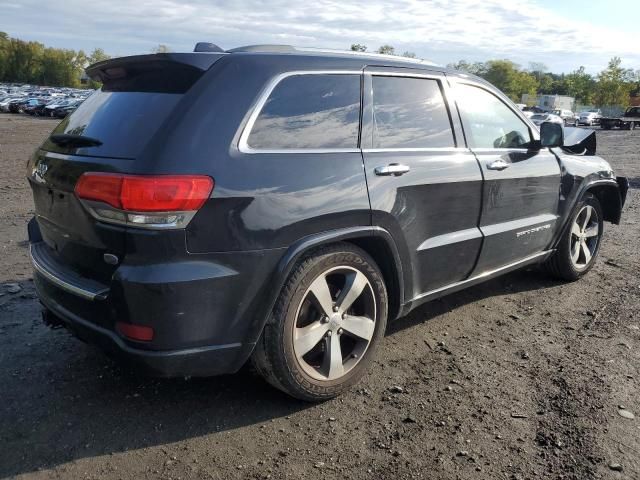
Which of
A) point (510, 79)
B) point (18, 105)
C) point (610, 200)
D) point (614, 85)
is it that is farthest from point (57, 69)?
point (610, 200)

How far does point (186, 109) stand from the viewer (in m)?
2.65

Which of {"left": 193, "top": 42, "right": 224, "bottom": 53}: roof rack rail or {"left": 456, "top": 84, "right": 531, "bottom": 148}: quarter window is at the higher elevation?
{"left": 193, "top": 42, "right": 224, "bottom": 53}: roof rack rail

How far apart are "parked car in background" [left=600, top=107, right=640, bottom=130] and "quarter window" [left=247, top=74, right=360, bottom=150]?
50.2m

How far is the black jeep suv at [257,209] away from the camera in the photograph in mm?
2557

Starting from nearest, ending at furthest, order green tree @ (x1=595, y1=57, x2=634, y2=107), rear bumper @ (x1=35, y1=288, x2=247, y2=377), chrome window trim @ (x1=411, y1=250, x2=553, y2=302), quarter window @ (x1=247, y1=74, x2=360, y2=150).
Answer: rear bumper @ (x1=35, y1=288, x2=247, y2=377), quarter window @ (x1=247, y1=74, x2=360, y2=150), chrome window trim @ (x1=411, y1=250, x2=553, y2=302), green tree @ (x1=595, y1=57, x2=634, y2=107)

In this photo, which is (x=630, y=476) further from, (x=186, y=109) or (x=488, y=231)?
(x=186, y=109)

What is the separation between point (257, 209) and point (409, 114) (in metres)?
1.43

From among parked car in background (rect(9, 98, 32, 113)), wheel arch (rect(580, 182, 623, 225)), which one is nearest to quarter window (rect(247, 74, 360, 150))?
wheel arch (rect(580, 182, 623, 225))

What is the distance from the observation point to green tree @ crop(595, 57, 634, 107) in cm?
8325

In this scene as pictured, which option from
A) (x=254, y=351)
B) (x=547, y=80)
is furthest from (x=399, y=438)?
(x=547, y=80)

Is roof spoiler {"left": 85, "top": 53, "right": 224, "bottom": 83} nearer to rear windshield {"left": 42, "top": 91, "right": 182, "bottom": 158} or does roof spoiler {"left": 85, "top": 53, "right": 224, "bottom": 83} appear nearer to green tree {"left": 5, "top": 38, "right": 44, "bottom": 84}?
rear windshield {"left": 42, "top": 91, "right": 182, "bottom": 158}

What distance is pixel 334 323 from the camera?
314cm

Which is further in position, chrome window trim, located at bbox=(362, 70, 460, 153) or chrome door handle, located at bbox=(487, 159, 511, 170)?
chrome door handle, located at bbox=(487, 159, 511, 170)

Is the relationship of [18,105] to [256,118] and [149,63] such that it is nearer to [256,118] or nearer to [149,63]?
[149,63]
